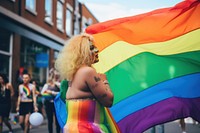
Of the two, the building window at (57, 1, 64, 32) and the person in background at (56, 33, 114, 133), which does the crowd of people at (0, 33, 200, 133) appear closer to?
the person in background at (56, 33, 114, 133)

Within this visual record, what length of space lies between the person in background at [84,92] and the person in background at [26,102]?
611 centimetres

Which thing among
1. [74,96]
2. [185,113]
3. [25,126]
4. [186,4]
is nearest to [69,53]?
[74,96]

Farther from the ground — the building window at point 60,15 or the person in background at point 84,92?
the building window at point 60,15

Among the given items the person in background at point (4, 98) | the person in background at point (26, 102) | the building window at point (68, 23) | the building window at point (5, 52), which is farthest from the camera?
the building window at point (68, 23)

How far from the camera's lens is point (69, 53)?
3.12m

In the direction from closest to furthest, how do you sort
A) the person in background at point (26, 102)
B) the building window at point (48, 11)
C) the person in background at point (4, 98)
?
the person in background at point (26, 102) → the person in background at point (4, 98) → the building window at point (48, 11)

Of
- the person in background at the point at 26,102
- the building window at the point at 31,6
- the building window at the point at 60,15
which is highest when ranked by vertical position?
the building window at the point at 60,15

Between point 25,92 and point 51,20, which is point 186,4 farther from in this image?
point 51,20

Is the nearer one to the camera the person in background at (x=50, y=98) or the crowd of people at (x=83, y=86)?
the crowd of people at (x=83, y=86)

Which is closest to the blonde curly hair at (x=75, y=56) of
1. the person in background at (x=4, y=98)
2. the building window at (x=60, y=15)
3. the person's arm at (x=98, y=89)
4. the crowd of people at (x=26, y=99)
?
the person's arm at (x=98, y=89)

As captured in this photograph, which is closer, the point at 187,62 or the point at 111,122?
the point at 111,122

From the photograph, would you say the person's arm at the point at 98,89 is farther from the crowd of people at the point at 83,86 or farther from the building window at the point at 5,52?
the building window at the point at 5,52

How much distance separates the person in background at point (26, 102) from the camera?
893 centimetres

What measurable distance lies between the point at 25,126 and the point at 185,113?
18.0ft
